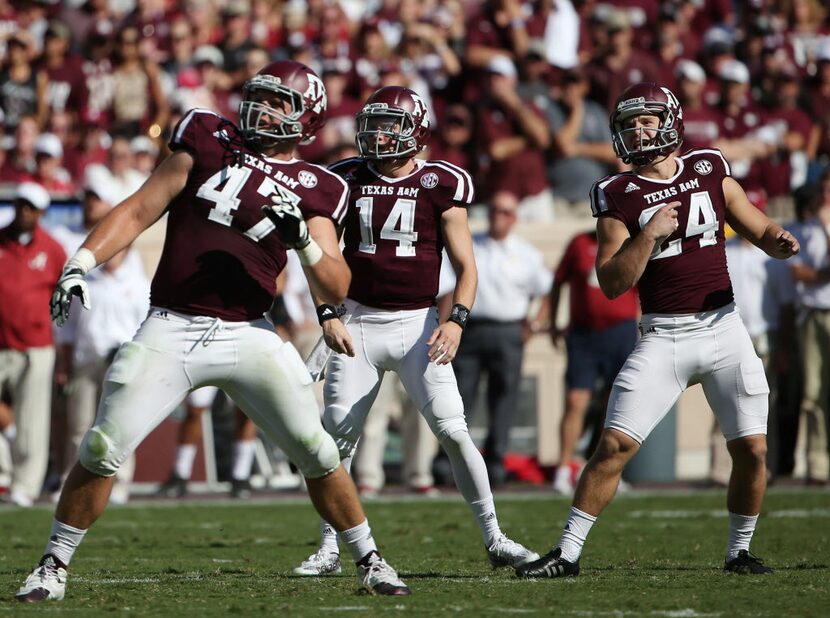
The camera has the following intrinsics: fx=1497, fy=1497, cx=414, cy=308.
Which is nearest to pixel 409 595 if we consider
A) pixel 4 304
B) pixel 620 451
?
pixel 620 451

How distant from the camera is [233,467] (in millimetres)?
11398

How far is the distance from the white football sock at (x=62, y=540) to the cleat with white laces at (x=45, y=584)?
27 millimetres

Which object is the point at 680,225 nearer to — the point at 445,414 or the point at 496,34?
the point at 445,414

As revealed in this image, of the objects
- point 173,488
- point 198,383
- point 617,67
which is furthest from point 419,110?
point 617,67

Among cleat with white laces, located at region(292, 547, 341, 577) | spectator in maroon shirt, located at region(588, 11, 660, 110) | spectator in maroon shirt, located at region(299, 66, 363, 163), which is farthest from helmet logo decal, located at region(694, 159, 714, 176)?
spectator in maroon shirt, located at region(588, 11, 660, 110)

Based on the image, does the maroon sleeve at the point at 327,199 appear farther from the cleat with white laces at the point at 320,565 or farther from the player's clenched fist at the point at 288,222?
the cleat with white laces at the point at 320,565

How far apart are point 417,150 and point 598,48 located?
8545mm

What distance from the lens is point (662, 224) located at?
5930 millimetres

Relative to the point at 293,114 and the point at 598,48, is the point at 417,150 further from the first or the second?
the point at 598,48

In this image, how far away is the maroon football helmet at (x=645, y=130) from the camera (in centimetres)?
622

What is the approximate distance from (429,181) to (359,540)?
1.78 m

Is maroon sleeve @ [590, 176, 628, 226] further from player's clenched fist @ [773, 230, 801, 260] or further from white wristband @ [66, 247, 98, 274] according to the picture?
white wristband @ [66, 247, 98, 274]

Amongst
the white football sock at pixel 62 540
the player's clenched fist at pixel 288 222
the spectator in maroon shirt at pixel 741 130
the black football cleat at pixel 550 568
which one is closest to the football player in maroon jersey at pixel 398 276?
the black football cleat at pixel 550 568

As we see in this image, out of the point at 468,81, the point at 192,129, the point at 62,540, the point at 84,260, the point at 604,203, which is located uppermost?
the point at 468,81
